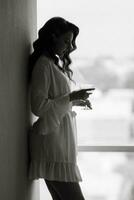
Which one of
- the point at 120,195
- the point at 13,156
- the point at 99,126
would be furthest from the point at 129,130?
the point at 13,156

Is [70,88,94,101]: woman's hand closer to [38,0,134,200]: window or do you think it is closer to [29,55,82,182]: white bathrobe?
[29,55,82,182]: white bathrobe

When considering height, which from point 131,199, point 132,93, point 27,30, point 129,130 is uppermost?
point 27,30

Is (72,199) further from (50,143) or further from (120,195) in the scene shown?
(120,195)

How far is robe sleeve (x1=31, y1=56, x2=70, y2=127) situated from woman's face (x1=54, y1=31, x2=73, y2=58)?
129 mm

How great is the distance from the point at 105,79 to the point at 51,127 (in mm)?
1041

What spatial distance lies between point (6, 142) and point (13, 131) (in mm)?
145

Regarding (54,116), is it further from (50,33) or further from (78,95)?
(50,33)

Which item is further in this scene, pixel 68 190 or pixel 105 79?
pixel 105 79

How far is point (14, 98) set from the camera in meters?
1.86

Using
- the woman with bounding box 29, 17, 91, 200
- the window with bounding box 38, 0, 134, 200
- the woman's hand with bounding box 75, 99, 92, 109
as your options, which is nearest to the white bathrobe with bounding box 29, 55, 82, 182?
the woman with bounding box 29, 17, 91, 200

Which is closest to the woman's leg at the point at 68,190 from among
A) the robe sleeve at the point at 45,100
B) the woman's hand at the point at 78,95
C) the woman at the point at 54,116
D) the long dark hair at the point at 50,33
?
the woman at the point at 54,116

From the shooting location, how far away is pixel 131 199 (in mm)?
2955

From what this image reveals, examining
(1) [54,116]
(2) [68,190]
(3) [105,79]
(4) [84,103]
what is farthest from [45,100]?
(3) [105,79]

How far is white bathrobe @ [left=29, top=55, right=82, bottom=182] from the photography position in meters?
1.98
